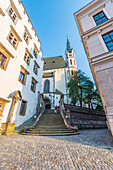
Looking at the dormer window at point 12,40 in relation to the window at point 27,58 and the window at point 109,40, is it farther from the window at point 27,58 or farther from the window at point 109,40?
the window at point 109,40

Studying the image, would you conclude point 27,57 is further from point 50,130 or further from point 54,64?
point 54,64

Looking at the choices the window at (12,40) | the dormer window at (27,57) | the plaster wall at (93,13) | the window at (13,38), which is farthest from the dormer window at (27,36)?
the plaster wall at (93,13)

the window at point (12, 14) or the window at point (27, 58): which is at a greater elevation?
the window at point (12, 14)

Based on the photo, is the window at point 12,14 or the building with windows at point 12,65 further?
the window at point 12,14

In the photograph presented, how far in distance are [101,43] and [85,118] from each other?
31.2ft

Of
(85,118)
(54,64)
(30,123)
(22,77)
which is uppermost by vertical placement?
(54,64)

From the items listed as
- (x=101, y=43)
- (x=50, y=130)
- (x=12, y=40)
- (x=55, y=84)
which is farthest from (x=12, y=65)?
(x=55, y=84)

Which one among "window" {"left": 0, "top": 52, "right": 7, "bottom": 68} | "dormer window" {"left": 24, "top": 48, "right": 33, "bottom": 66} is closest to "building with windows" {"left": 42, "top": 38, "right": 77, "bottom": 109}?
"dormer window" {"left": 24, "top": 48, "right": 33, "bottom": 66}

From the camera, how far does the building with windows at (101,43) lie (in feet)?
16.8

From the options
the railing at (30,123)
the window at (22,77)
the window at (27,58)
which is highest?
the window at (27,58)

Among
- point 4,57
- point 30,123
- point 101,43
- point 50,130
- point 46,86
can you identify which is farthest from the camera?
point 46,86

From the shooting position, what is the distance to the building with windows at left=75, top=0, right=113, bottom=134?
513 centimetres

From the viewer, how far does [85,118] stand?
10.9 m

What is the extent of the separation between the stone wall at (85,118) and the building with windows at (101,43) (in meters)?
4.97
